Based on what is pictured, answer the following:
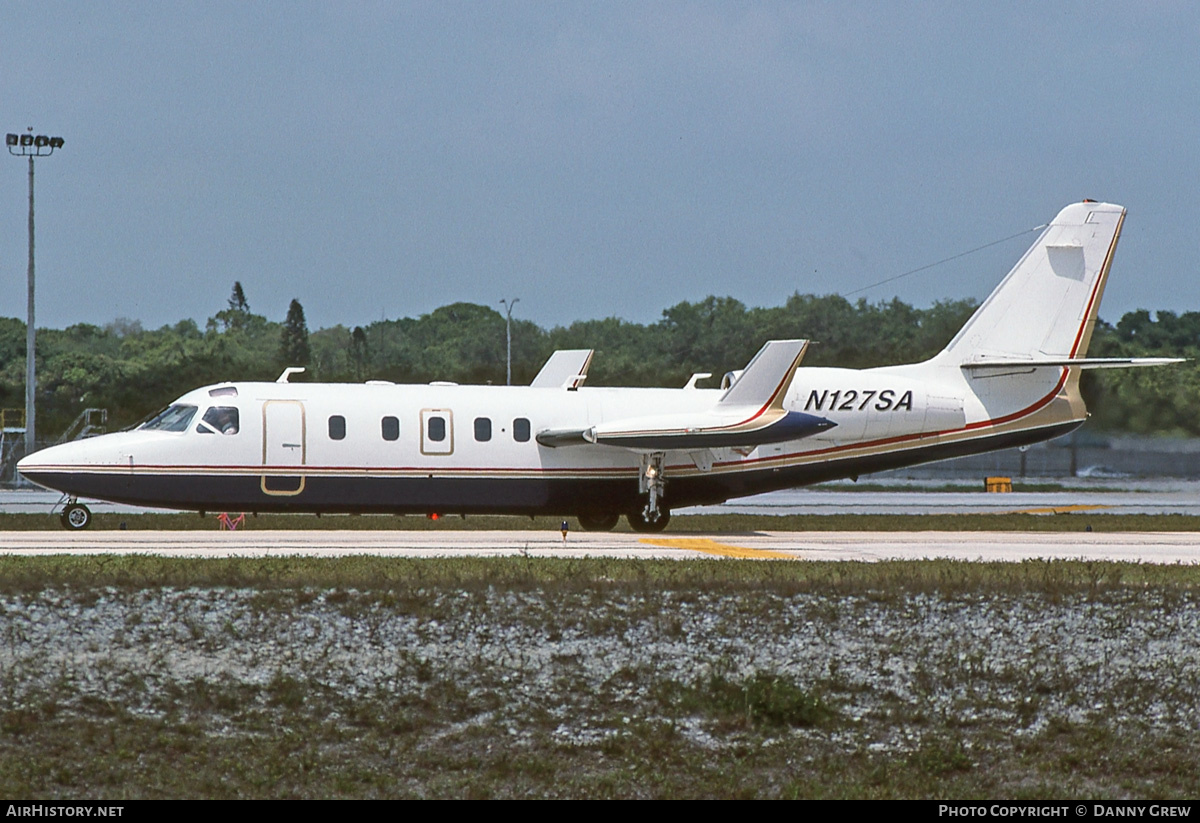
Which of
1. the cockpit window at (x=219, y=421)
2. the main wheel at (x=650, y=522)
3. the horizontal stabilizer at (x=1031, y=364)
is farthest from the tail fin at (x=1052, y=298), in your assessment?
the cockpit window at (x=219, y=421)

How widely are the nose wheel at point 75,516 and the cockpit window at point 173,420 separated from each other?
2.17m

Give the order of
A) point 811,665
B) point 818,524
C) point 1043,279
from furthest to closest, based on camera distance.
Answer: point 818,524 < point 1043,279 < point 811,665

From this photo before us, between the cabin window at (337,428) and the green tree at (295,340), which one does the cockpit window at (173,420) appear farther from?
the green tree at (295,340)

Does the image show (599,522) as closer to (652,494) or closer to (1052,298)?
(652,494)

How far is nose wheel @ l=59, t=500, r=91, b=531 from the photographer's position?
28156 millimetres

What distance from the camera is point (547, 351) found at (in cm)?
6272

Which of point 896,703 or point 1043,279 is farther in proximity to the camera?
point 1043,279

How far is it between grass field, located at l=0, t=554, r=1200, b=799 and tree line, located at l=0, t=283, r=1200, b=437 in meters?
29.0

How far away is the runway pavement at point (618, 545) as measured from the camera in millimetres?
21547

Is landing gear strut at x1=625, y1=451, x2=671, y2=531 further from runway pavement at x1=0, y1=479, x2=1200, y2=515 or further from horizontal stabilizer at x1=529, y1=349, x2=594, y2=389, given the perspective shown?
runway pavement at x1=0, y1=479, x2=1200, y2=515

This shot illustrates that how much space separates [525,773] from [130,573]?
6797 millimetres
